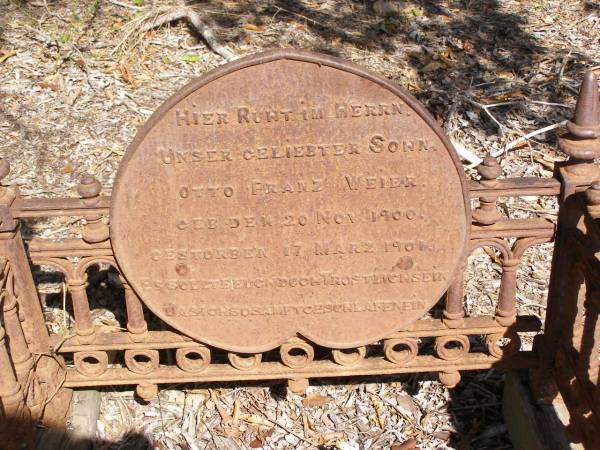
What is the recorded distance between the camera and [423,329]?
316 centimetres

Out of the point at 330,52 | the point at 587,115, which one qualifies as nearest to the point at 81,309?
the point at 587,115

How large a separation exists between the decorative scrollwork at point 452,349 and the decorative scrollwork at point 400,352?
10cm

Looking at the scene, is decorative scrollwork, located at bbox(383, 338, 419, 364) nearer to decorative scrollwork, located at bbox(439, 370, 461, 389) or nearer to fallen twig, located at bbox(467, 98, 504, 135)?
Answer: decorative scrollwork, located at bbox(439, 370, 461, 389)

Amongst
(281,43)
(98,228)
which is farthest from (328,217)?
(281,43)

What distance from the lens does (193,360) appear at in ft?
10.7

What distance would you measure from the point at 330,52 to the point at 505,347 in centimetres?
324

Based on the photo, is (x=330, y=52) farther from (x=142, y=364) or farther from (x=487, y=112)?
(x=142, y=364)

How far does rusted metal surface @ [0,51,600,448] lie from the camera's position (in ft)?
8.70

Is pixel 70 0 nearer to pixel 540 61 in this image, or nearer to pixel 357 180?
pixel 540 61

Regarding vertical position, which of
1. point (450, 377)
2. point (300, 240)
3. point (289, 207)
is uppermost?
point (289, 207)

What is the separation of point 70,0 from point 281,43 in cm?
193

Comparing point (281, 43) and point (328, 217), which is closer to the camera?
point (328, 217)

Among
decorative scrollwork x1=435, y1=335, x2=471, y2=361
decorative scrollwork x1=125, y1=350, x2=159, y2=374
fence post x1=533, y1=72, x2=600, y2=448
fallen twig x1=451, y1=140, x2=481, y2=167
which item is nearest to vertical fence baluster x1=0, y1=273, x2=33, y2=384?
decorative scrollwork x1=125, y1=350, x2=159, y2=374

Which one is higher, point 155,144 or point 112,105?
point 155,144
